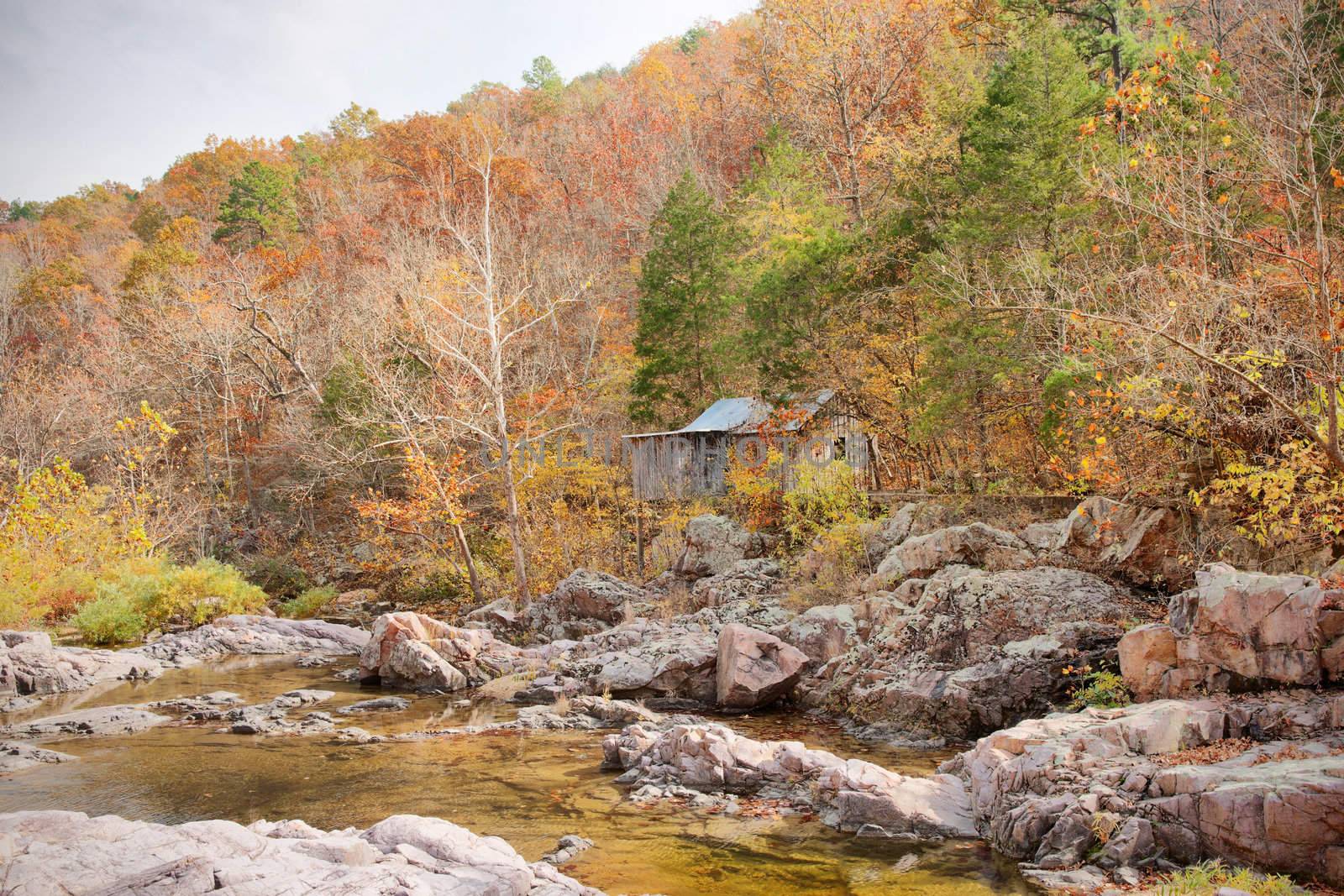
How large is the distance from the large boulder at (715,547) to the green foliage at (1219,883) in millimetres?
14353

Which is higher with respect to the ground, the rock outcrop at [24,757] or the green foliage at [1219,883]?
the green foliage at [1219,883]

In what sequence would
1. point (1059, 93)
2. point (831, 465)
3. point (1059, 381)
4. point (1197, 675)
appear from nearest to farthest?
point (1197, 675) → point (1059, 381) → point (1059, 93) → point (831, 465)

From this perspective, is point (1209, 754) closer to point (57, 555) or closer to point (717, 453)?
point (717, 453)

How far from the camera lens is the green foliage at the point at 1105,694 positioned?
1074cm

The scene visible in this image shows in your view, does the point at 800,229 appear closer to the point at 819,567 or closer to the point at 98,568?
the point at 819,567

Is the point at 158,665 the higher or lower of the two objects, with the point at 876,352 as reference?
lower

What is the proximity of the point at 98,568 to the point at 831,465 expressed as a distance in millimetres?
18942

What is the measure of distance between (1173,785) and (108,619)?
72.1 ft

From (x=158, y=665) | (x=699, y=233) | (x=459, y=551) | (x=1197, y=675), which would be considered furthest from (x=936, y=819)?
(x=699, y=233)

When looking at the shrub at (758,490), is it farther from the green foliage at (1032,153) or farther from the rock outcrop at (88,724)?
the rock outcrop at (88,724)

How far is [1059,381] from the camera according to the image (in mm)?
15656

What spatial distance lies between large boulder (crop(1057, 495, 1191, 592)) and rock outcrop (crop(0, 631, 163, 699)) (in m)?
17.3

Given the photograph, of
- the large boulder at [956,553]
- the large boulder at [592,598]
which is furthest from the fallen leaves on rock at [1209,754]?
the large boulder at [592,598]

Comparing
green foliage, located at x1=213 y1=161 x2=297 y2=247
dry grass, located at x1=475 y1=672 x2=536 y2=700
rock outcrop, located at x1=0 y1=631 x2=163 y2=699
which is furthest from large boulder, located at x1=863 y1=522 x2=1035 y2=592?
green foliage, located at x1=213 y1=161 x2=297 y2=247
